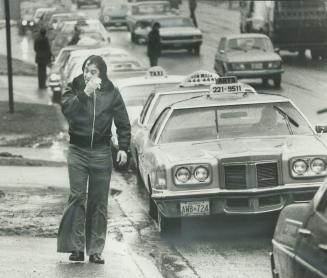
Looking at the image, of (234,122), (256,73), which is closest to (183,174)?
(234,122)

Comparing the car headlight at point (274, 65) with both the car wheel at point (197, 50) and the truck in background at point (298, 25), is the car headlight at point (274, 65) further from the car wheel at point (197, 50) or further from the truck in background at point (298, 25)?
the car wheel at point (197, 50)

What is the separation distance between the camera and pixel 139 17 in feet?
156

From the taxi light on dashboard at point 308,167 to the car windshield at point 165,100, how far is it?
3725 mm

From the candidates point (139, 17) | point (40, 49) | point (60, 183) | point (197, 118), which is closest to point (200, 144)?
point (197, 118)

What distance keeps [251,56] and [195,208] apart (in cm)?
1944

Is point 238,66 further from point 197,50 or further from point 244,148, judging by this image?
point 244,148

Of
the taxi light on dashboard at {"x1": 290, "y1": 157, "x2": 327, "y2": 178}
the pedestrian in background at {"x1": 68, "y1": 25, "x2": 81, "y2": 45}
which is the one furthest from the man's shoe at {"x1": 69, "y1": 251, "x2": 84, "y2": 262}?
the pedestrian in background at {"x1": 68, "y1": 25, "x2": 81, "y2": 45}

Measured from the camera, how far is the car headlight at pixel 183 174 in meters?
11.0

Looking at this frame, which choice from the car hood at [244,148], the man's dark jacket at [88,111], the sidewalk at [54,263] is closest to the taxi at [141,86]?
the car hood at [244,148]

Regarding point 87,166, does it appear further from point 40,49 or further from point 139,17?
point 139,17

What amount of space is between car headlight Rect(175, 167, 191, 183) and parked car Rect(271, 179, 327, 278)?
12.8 feet

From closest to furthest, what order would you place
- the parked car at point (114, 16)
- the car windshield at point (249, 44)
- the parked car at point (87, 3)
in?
the car windshield at point (249, 44) → the parked car at point (114, 16) → the parked car at point (87, 3)

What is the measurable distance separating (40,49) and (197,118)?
1933 cm

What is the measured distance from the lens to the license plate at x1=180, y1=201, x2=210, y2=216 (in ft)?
35.5
